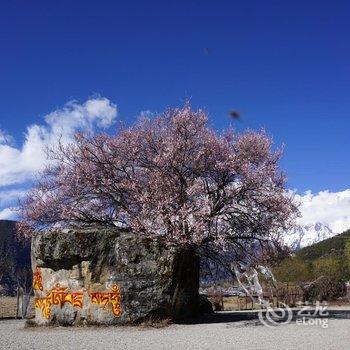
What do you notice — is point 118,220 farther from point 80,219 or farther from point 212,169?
point 212,169

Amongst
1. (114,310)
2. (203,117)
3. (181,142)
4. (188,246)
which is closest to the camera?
(114,310)

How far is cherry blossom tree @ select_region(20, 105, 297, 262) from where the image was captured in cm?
2319

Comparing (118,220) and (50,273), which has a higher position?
(118,220)

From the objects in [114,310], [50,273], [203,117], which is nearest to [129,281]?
[114,310]

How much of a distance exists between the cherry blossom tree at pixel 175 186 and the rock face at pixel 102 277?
2840 mm

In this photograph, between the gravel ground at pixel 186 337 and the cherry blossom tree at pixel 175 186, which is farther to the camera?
the cherry blossom tree at pixel 175 186

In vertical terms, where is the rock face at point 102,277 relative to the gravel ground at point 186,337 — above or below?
above

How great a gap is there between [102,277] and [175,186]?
6.16 metres

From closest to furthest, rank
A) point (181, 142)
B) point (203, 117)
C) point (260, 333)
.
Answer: point (260, 333) < point (181, 142) < point (203, 117)

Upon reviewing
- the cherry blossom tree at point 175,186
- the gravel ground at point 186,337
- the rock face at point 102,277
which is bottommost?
the gravel ground at point 186,337

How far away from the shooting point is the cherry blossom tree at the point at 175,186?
76.1ft

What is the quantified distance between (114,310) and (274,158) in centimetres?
1177

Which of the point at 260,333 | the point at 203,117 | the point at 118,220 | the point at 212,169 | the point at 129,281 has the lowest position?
the point at 260,333

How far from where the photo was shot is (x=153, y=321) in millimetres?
19453
